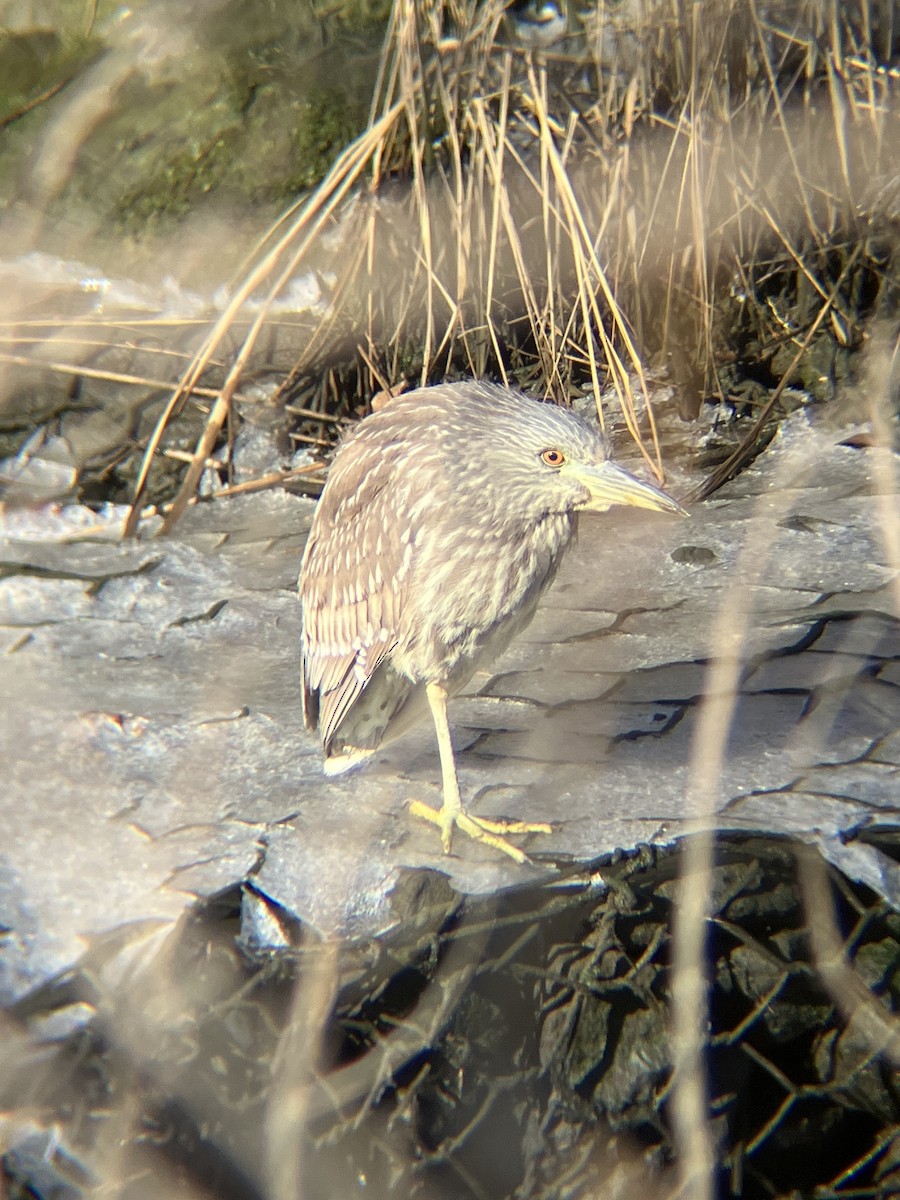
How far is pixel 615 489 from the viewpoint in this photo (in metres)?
2.29

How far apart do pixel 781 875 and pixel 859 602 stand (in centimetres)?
103

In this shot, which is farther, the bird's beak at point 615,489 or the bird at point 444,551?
the bird at point 444,551

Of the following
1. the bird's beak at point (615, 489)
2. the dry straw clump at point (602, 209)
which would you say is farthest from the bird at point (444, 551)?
the dry straw clump at point (602, 209)

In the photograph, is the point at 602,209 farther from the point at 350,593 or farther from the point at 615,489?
the point at 350,593

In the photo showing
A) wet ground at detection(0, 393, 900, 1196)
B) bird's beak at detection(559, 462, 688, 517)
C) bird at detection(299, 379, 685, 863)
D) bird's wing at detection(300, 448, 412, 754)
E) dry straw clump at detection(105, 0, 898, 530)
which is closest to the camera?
wet ground at detection(0, 393, 900, 1196)

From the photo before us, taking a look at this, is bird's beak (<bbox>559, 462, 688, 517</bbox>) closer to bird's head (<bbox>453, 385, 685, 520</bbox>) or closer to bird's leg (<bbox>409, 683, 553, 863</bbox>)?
bird's head (<bbox>453, 385, 685, 520</bbox>)

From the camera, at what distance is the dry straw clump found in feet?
10.2

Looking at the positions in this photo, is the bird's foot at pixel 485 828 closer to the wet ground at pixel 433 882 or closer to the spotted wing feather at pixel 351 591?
the wet ground at pixel 433 882

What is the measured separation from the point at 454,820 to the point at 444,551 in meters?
0.56

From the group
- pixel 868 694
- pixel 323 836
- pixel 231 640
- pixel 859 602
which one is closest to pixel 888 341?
pixel 859 602

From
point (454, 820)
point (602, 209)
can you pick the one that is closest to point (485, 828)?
point (454, 820)

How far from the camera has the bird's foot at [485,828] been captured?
2252 millimetres

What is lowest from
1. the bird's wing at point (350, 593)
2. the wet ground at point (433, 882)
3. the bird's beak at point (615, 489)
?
the wet ground at point (433, 882)

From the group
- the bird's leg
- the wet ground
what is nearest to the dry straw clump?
the wet ground
